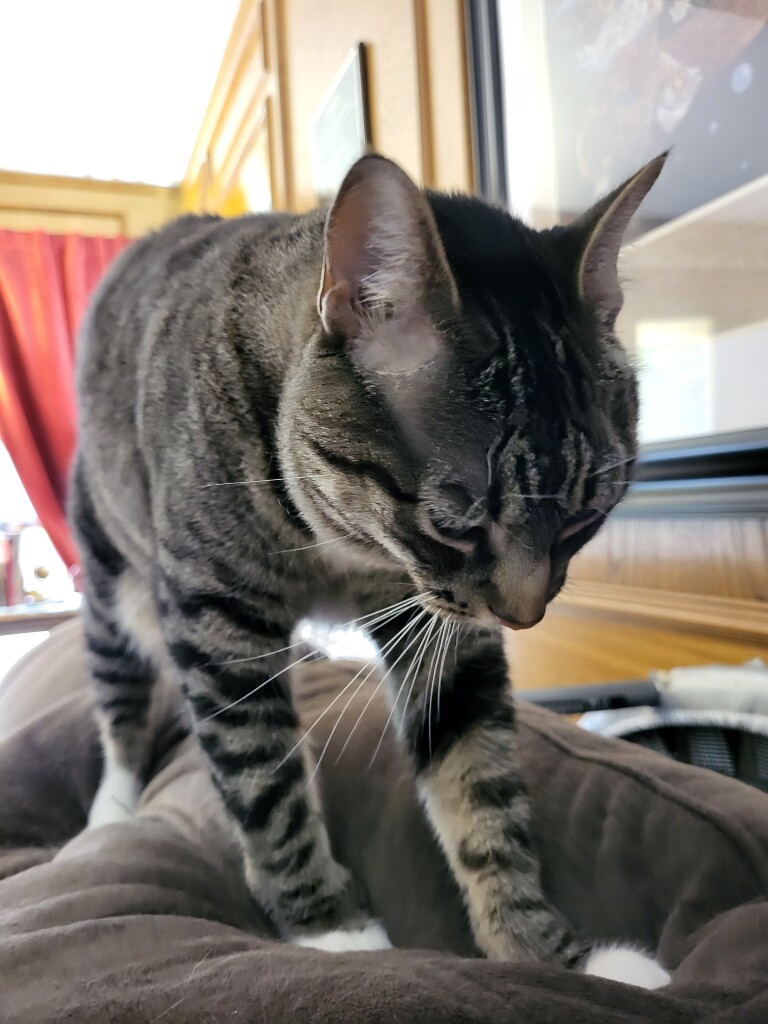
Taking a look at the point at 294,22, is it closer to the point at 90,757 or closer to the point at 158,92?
the point at 158,92

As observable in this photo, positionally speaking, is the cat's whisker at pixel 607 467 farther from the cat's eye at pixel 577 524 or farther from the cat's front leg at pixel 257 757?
the cat's front leg at pixel 257 757

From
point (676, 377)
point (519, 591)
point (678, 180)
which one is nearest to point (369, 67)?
point (678, 180)

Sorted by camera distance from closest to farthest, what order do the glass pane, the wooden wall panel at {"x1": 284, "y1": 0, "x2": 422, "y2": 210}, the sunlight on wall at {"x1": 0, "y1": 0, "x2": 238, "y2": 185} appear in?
the glass pane → the wooden wall panel at {"x1": 284, "y1": 0, "x2": 422, "y2": 210} → the sunlight on wall at {"x1": 0, "y1": 0, "x2": 238, "y2": 185}

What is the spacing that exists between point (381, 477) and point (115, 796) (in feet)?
1.95

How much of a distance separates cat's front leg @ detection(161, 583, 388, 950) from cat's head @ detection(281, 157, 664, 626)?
0.15 m

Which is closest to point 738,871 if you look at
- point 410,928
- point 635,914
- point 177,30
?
point 635,914

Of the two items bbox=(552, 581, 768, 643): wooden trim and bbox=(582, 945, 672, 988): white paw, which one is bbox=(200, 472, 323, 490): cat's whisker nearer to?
bbox=(552, 581, 768, 643): wooden trim

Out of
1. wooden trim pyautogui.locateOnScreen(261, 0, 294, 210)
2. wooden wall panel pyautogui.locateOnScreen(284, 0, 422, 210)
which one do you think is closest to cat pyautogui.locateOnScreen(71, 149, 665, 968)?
wooden wall panel pyautogui.locateOnScreen(284, 0, 422, 210)

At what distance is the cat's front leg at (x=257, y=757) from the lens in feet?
2.16

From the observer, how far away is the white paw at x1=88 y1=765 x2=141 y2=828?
0.89m

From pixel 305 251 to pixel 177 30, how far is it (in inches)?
96.9

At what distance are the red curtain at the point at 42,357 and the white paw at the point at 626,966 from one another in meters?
3.21

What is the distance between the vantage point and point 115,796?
92 cm

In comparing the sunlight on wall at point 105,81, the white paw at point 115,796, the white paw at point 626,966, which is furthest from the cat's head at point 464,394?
the sunlight on wall at point 105,81
